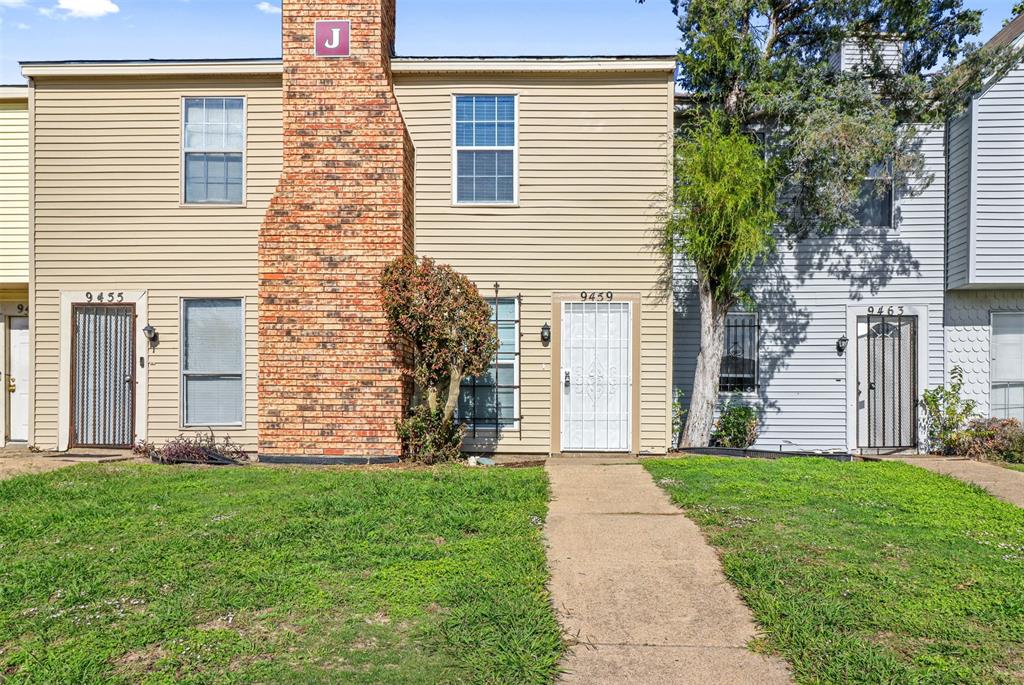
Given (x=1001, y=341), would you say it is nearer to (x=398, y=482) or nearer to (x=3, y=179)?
(x=398, y=482)

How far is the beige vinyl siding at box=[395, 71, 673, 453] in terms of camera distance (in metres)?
10.4

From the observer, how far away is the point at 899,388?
1173 cm

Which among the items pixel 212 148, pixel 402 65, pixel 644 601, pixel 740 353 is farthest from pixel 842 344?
pixel 212 148

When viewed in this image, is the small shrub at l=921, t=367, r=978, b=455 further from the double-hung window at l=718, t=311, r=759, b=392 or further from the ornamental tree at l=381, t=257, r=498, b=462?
the ornamental tree at l=381, t=257, r=498, b=462

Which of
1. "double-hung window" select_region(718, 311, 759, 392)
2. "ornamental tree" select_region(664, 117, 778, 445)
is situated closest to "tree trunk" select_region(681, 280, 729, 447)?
"ornamental tree" select_region(664, 117, 778, 445)

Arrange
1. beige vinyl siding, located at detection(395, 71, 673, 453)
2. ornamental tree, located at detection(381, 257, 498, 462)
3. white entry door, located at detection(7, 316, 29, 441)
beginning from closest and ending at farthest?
1. ornamental tree, located at detection(381, 257, 498, 462)
2. beige vinyl siding, located at detection(395, 71, 673, 453)
3. white entry door, located at detection(7, 316, 29, 441)

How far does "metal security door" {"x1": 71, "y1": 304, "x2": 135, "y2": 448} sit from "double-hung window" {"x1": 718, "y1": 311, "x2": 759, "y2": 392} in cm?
869

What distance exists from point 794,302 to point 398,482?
721 cm

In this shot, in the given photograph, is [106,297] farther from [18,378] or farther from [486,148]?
[486,148]

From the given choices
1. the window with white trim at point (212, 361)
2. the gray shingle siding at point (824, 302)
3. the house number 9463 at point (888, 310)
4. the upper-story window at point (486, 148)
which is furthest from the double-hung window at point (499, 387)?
the house number 9463 at point (888, 310)

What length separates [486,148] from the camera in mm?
10477

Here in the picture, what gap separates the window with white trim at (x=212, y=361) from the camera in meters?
10.5

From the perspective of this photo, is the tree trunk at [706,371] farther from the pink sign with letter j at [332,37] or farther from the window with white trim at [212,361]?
the window with white trim at [212,361]

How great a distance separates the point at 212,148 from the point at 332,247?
2.76m
